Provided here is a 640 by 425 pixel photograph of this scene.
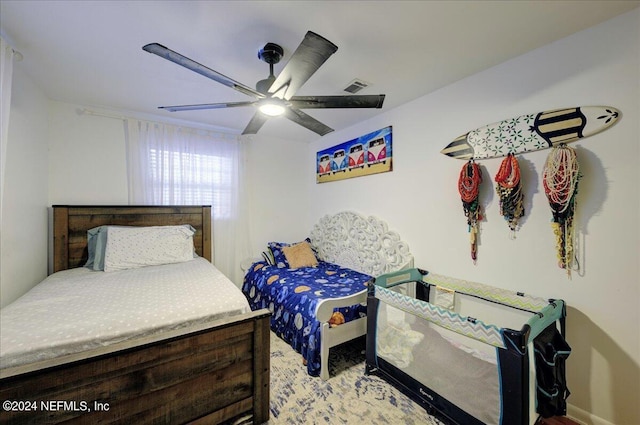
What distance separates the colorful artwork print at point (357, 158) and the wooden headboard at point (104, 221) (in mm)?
1758

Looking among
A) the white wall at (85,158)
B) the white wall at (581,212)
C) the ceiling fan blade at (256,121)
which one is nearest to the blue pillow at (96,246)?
the white wall at (85,158)

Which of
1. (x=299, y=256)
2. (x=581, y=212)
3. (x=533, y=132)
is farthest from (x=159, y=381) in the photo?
(x=533, y=132)

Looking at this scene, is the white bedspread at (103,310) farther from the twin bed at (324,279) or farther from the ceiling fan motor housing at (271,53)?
the ceiling fan motor housing at (271,53)

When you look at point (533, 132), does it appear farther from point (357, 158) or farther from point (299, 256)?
point (299, 256)

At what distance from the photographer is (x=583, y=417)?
57.5 inches

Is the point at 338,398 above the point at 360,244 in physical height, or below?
below

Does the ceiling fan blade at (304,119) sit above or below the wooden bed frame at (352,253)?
above

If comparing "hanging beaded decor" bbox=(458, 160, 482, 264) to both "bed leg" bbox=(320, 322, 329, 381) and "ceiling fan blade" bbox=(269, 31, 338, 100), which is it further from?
"ceiling fan blade" bbox=(269, 31, 338, 100)

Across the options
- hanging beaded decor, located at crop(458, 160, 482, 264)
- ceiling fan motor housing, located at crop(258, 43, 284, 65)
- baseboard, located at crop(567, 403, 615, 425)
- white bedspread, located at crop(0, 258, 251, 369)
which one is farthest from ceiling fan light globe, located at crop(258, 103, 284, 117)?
baseboard, located at crop(567, 403, 615, 425)

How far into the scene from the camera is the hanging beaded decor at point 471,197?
1912 millimetres

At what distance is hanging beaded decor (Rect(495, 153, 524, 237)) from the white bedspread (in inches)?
76.8

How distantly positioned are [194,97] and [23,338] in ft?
6.97

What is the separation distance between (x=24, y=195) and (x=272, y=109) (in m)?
2.11

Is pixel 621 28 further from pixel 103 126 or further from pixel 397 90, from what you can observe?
pixel 103 126
